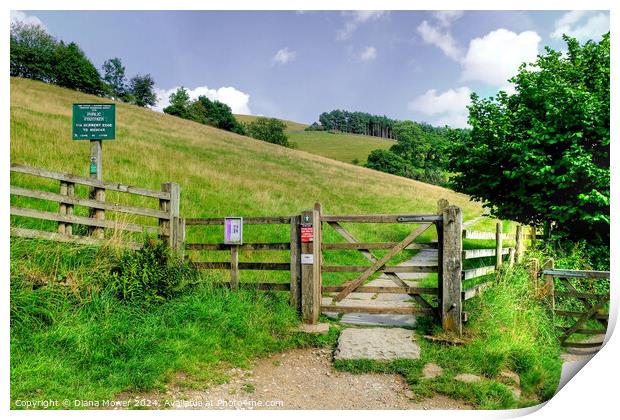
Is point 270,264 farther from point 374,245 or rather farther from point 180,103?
point 180,103

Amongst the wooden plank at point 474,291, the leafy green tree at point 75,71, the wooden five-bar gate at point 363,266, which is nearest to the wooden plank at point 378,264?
the wooden five-bar gate at point 363,266

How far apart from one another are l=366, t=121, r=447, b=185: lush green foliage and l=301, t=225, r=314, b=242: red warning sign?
8.28 feet

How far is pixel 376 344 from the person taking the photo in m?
5.42

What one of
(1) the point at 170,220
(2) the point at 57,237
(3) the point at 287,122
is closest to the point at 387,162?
(3) the point at 287,122

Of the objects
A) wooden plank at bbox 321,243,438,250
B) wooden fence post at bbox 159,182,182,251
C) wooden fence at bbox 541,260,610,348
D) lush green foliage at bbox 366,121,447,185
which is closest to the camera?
wooden plank at bbox 321,243,438,250

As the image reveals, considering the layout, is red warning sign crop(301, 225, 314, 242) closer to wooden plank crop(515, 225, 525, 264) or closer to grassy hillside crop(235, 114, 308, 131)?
grassy hillside crop(235, 114, 308, 131)

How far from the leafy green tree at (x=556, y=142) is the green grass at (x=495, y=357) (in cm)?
281

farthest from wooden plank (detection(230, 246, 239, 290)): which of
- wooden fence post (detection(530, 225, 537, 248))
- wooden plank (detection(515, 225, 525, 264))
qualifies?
wooden fence post (detection(530, 225, 537, 248))

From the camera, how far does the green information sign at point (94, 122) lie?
6457 mm

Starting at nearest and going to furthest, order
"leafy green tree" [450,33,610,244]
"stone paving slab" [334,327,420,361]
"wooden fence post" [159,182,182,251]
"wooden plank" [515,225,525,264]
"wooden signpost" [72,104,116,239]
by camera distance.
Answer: "stone paving slab" [334,327,420,361] → "wooden signpost" [72,104,116,239] → "wooden fence post" [159,182,182,251] → "leafy green tree" [450,33,610,244] → "wooden plank" [515,225,525,264]

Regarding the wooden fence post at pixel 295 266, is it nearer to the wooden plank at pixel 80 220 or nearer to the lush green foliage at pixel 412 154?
the wooden plank at pixel 80 220

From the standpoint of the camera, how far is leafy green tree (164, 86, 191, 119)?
20.9 feet

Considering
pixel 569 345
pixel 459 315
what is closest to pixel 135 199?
pixel 459 315
